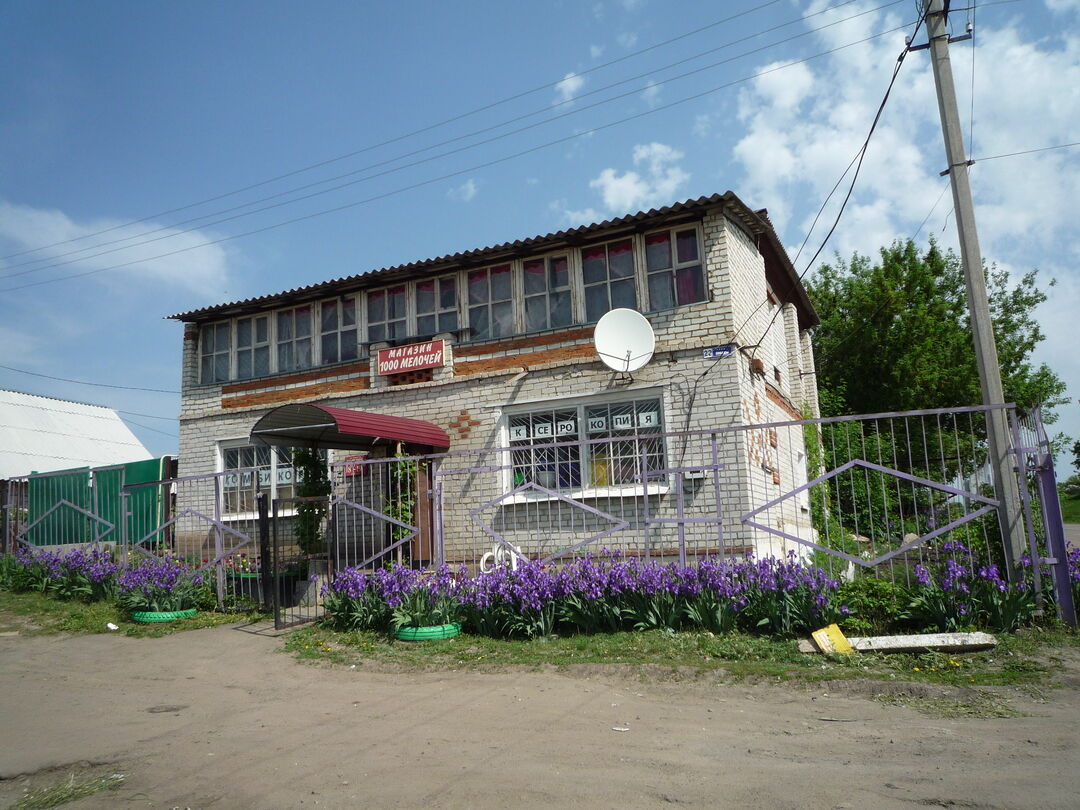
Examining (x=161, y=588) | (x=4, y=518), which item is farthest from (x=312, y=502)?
(x=4, y=518)

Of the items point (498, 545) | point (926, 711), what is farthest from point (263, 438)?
point (926, 711)

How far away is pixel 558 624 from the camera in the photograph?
771 cm

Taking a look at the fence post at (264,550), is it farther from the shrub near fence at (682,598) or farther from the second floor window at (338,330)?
the second floor window at (338,330)

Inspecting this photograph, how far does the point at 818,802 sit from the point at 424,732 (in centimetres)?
249

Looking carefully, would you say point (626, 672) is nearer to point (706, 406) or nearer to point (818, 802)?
point (818, 802)

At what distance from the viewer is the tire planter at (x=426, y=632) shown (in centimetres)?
777

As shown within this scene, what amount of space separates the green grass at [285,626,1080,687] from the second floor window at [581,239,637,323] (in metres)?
5.82

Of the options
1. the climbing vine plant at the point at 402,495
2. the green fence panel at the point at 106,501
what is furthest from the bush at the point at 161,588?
the climbing vine plant at the point at 402,495

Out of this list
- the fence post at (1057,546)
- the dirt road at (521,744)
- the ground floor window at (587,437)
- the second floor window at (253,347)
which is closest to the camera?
the dirt road at (521,744)

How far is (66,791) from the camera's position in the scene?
422cm

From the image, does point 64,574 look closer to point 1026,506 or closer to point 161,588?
point 161,588

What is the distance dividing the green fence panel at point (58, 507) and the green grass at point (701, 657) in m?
6.94

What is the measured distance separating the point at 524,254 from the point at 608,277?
1.49m

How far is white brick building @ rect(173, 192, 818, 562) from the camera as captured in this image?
10.3 meters
